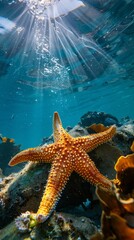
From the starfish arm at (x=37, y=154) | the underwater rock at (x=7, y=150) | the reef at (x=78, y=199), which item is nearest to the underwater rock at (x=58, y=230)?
the reef at (x=78, y=199)

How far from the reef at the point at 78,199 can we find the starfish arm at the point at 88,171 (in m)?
0.33

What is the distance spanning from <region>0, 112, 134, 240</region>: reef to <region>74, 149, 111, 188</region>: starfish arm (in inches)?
13.2

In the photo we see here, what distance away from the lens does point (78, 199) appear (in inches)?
180

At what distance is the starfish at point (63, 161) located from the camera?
3.37 meters

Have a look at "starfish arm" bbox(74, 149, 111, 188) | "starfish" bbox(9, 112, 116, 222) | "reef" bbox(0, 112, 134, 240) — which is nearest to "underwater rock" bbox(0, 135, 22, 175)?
"reef" bbox(0, 112, 134, 240)

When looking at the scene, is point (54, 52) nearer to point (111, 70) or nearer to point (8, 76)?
point (8, 76)

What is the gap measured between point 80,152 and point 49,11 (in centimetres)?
1184

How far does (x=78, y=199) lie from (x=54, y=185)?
130cm

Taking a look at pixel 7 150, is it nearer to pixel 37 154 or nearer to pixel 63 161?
pixel 37 154

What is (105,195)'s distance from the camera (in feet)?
7.79

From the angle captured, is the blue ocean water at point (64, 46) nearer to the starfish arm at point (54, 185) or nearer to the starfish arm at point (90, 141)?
the starfish arm at point (90, 141)

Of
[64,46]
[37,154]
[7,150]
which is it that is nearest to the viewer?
[37,154]

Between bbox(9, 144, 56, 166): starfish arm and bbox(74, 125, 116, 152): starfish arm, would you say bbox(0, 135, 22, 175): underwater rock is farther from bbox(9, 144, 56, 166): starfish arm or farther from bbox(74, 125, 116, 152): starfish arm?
bbox(74, 125, 116, 152): starfish arm

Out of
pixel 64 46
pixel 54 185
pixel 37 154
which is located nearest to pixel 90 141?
pixel 37 154
